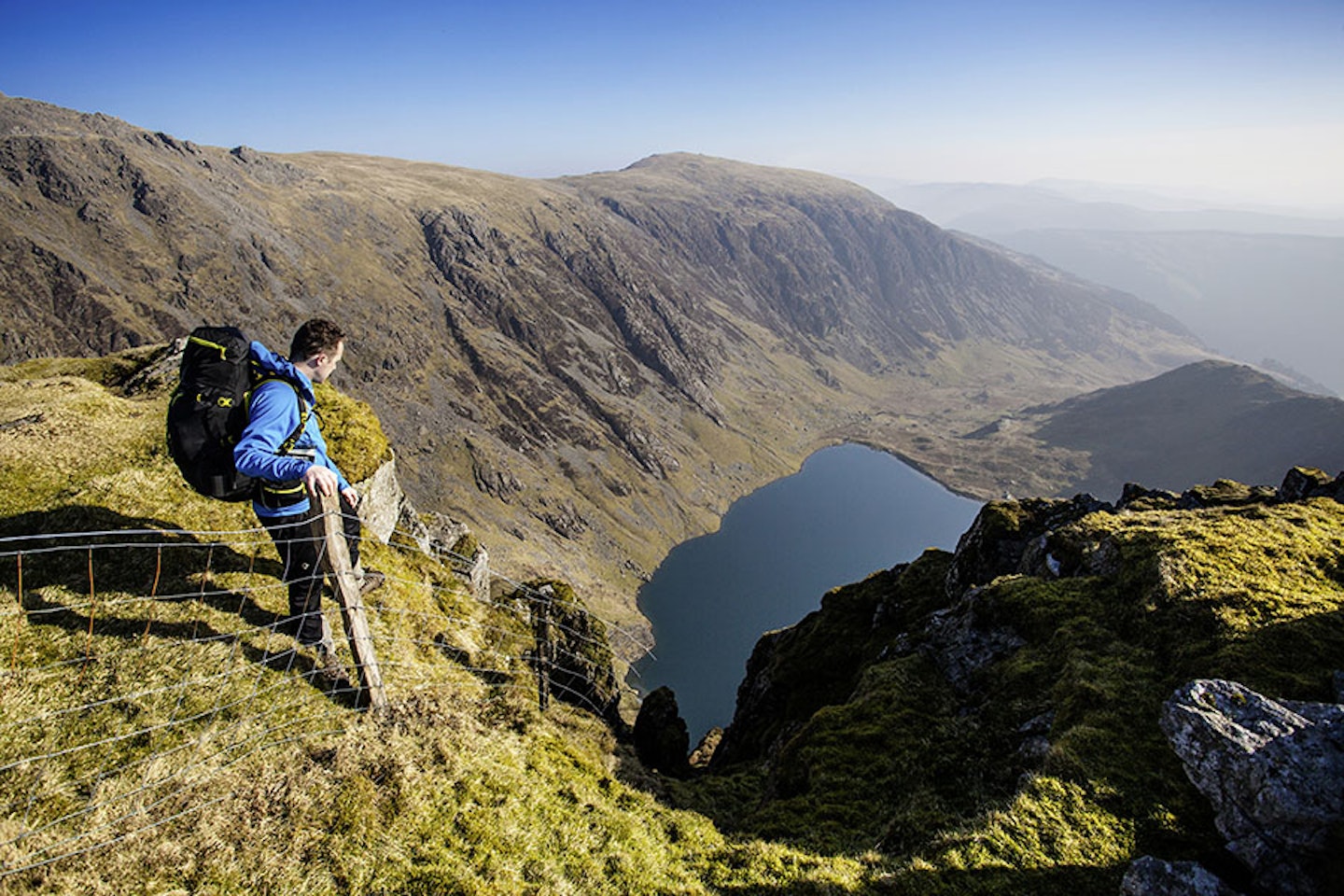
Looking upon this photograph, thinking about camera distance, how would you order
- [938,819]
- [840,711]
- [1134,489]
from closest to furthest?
[938,819]
[840,711]
[1134,489]

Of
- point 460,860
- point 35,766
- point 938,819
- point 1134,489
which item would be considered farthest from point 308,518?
point 1134,489

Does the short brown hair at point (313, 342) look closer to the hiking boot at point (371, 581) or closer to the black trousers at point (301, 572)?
the black trousers at point (301, 572)

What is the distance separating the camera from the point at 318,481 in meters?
9.35

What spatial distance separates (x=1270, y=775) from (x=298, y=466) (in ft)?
51.1

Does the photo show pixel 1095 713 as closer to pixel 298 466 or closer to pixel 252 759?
pixel 252 759

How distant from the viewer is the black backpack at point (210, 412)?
951cm

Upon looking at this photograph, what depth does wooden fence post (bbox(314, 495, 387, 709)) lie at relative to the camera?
387 inches

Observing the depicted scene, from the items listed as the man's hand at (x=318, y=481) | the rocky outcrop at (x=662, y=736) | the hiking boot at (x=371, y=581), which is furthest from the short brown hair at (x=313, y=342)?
the rocky outcrop at (x=662, y=736)

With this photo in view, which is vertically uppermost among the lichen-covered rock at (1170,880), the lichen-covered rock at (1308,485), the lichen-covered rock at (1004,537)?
the lichen-covered rock at (1308,485)

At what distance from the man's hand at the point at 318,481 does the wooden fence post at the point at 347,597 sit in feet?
0.73

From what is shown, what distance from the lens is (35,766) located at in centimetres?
823

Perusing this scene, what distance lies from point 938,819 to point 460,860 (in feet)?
29.2

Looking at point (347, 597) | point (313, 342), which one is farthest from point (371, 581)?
point (313, 342)

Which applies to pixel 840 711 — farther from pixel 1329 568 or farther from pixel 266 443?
pixel 266 443
